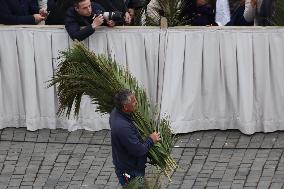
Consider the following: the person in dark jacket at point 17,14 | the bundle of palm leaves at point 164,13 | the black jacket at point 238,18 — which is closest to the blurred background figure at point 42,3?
the person in dark jacket at point 17,14

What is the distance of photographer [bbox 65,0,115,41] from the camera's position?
480 inches

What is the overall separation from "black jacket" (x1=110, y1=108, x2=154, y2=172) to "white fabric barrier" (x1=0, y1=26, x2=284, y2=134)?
2698 mm

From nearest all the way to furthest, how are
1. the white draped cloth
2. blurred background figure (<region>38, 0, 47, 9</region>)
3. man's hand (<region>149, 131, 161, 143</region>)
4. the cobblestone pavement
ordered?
1. man's hand (<region>149, 131, 161, 143</region>)
2. the cobblestone pavement
3. the white draped cloth
4. blurred background figure (<region>38, 0, 47, 9</region>)

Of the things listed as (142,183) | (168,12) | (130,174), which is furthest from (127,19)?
(142,183)

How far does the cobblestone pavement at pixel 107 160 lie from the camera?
11.4 metres

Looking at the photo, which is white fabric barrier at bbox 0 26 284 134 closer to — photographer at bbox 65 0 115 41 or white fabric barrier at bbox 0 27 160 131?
white fabric barrier at bbox 0 27 160 131

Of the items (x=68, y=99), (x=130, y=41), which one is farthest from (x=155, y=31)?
(x=68, y=99)

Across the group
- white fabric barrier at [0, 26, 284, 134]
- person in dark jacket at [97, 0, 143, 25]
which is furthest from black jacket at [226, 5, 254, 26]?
person in dark jacket at [97, 0, 143, 25]

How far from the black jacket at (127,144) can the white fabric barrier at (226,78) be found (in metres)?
2.66

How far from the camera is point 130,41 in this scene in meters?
12.4

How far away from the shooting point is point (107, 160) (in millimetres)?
12023

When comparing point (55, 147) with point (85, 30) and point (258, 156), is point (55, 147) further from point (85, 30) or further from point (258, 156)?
point (258, 156)

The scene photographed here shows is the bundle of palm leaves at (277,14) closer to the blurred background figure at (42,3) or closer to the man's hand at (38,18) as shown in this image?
the man's hand at (38,18)

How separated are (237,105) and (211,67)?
59 cm
